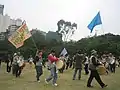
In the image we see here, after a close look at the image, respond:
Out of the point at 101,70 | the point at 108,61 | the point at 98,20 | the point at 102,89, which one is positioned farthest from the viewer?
the point at 108,61

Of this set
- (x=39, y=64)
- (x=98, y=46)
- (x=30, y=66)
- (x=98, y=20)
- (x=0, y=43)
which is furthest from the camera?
(x=0, y=43)

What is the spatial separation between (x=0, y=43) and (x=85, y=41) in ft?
74.5

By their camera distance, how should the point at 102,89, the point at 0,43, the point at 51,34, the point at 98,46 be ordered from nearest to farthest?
the point at 102,89 < the point at 98,46 < the point at 0,43 < the point at 51,34

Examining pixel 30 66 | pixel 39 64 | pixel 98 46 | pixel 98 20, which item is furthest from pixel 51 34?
pixel 39 64

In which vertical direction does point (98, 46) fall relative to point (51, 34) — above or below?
below

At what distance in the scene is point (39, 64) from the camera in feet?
48.0

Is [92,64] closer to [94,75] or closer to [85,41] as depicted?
[94,75]

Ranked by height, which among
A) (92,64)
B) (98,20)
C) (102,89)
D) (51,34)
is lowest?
(102,89)

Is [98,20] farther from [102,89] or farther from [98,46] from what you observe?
[98,46]

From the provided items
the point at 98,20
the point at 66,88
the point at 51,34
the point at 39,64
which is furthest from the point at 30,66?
the point at 51,34

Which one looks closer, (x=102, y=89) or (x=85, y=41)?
(x=102, y=89)

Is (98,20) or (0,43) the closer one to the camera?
(98,20)

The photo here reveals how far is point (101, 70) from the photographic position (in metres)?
13.5

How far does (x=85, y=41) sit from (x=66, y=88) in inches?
2711
